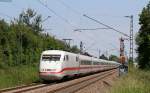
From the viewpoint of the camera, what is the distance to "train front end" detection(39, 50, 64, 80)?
1444 inches

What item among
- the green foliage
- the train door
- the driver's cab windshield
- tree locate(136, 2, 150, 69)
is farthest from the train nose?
tree locate(136, 2, 150, 69)

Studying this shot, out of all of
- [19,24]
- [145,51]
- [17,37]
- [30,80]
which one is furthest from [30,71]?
[145,51]

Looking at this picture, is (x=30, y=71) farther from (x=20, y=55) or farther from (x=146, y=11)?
(x=146, y=11)

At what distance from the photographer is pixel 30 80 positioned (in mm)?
41344

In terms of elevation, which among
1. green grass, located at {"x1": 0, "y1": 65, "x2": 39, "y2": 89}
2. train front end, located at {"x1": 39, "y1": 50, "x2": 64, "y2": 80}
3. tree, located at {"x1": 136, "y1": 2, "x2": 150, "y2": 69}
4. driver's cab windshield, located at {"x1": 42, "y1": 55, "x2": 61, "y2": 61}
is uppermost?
tree, located at {"x1": 136, "y1": 2, "x2": 150, "y2": 69}

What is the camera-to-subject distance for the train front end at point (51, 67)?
3668cm

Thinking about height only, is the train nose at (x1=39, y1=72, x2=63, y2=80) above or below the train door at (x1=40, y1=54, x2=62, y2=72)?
below

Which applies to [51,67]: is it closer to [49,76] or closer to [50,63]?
[50,63]

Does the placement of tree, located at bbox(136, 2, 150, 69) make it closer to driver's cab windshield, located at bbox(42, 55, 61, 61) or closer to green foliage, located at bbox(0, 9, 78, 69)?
green foliage, located at bbox(0, 9, 78, 69)

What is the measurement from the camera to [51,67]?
37.0 m

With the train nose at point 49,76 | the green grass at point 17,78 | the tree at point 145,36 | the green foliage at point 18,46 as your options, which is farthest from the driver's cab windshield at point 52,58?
the tree at point 145,36

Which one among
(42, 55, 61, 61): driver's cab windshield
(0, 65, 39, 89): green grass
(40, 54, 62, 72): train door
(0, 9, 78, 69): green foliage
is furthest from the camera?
(0, 9, 78, 69): green foliage

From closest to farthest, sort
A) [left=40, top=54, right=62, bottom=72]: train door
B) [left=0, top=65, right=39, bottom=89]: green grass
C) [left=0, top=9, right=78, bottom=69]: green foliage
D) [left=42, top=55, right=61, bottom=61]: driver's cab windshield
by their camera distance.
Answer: [left=0, top=65, right=39, bottom=89]: green grass → [left=40, top=54, right=62, bottom=72]: train door → [left=42, top=55, right=61, bottom=61]: driver's cab windshield → [left=0, top=9, right=78, bottom=69]: green foliage

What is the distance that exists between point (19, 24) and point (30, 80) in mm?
33598
